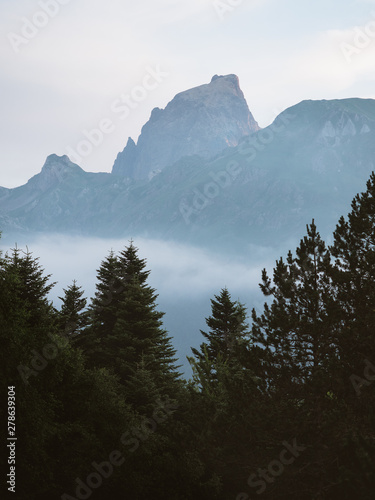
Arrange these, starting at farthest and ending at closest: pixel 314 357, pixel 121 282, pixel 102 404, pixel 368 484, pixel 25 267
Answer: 1. pixel 121 282
2. pixel 25 267
3. pixel 102 404
4. pixel 314 357
5. pixel 368 484

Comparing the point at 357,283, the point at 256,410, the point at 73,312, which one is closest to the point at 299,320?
the point at 357,283

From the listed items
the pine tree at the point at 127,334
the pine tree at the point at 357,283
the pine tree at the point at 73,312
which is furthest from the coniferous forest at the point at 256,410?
the pine tree at the point at 73,312

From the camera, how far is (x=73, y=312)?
1506 inches

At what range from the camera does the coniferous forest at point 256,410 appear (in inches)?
762

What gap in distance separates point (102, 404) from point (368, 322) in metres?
13.9

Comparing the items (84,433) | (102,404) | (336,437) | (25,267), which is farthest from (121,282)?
(336,437)

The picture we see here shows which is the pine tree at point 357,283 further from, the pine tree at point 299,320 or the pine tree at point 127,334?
the pine tree at point 127,334

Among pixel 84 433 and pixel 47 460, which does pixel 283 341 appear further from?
pixel 47 460

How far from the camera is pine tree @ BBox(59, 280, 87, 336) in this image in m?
36.9

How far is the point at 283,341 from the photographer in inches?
884

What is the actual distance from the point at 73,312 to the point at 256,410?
21.3 meters

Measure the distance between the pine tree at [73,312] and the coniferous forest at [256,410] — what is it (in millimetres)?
8305

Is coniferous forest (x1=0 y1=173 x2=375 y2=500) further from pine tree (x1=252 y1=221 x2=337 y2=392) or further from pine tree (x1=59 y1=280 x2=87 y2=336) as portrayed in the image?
pine tree (x1=59 y1=280 x2=87 y2=336)

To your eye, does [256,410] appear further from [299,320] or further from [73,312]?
[73,312]
